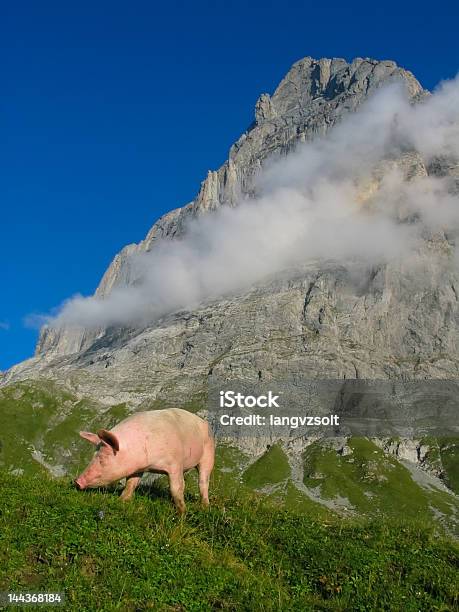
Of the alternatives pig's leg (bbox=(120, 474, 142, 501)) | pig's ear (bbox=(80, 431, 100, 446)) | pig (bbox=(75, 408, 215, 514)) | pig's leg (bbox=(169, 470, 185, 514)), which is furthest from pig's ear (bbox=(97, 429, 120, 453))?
pig's leg (bbox=(169, 470, 185, 514))

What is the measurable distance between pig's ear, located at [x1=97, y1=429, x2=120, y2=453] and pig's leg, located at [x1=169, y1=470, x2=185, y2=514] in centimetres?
175

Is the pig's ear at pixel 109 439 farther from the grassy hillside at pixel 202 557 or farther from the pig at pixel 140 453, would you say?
the grassy hillside at pixel 202 557

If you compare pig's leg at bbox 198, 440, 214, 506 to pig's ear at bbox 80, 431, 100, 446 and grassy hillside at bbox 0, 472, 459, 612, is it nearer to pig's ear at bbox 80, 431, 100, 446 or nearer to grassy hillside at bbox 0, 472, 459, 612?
grassy hillside at bbox 0, 472, 459, 612

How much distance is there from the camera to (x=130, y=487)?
14.6m

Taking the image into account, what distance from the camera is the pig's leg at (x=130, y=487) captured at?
1434 cm

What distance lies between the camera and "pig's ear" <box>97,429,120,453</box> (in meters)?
13.8

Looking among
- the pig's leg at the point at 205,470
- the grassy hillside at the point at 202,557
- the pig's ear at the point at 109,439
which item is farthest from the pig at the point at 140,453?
the grassy hillside at the point at 202,557

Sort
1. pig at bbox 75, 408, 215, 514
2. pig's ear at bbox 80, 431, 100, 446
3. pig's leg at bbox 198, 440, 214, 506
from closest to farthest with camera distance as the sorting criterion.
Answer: pig at bbox 75, 408, 215, 514
pig's ear at bbox 80, 431, 100, 446
pig's leg at bbox 198, 440, 214, 506

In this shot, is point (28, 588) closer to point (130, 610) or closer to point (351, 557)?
point (130, 610)

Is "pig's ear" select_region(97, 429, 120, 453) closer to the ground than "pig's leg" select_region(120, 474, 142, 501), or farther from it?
farther from it

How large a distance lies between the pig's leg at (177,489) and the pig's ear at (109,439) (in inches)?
68.9

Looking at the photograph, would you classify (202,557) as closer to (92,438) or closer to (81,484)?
(81,484)

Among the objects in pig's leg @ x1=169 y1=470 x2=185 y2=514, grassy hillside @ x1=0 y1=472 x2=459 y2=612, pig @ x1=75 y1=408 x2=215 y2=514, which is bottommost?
grassy hillside @ x1=0 y1=472 x2=459 y2=612

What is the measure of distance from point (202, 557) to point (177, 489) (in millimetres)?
2622
